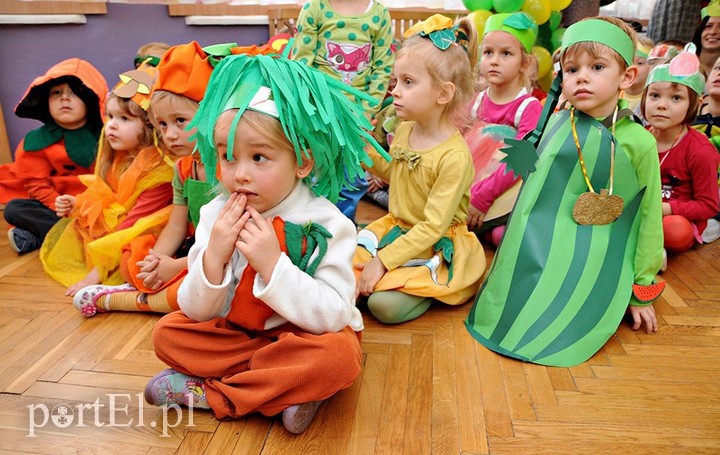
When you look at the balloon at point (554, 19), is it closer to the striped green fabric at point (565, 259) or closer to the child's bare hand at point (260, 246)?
the striped green fabric at point (565, 259)

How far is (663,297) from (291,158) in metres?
1.39

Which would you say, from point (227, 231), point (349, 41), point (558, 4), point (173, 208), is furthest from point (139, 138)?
point (558, 4)

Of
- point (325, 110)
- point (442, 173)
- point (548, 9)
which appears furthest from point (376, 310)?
point (548, 9)

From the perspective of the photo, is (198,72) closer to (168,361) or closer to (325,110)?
(325,110)

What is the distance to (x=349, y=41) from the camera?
237cm

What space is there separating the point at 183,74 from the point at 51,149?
96 cm

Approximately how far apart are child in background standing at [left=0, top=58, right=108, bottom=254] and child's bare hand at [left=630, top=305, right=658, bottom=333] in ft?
6.61

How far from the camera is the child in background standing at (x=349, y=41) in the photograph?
2361mm

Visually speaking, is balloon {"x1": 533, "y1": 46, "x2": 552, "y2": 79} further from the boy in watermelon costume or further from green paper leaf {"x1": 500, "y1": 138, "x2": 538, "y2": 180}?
green paper leaf {"x1": 500, "y1": 138, "x2": 538, "y2": 180}

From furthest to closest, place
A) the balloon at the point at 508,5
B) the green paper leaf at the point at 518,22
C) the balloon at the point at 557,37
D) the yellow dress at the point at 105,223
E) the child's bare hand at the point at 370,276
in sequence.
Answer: the balloon at the point at 557,37
the balloon at the point at 508,5
the green paper leaf at the point at 518,22
the yellow dress at the point at 105,223
the child's bare hand at the point at 370,276

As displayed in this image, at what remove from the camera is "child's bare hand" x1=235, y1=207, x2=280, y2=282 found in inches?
46.3

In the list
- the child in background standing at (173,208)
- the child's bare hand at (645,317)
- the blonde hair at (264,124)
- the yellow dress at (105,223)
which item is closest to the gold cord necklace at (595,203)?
the child's bare hand at (645,317)

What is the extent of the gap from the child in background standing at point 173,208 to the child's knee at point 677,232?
5.45 feet

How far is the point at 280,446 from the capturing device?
4.13 ft
